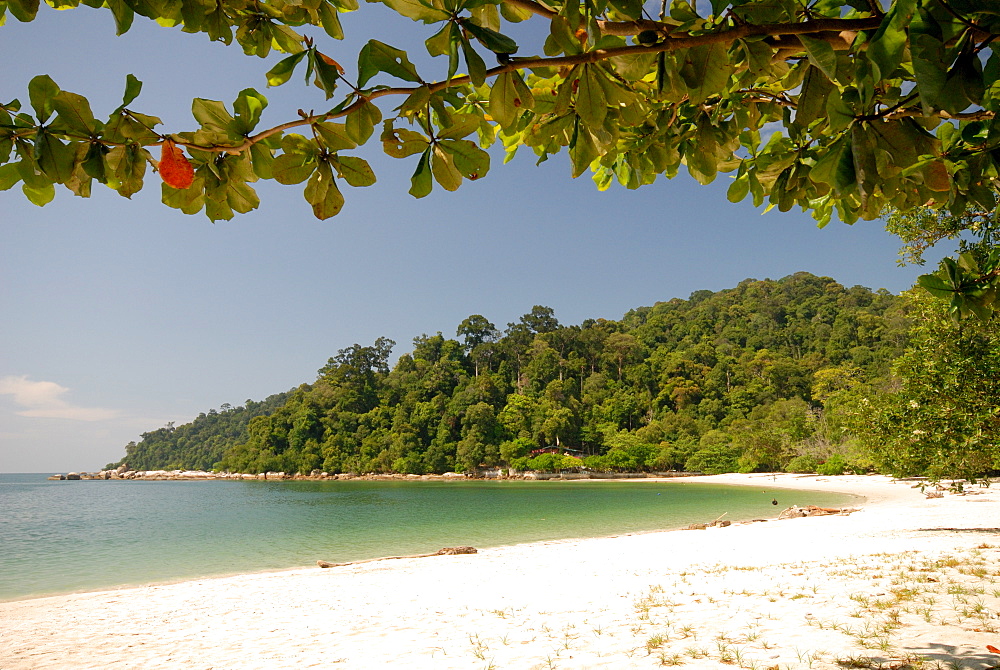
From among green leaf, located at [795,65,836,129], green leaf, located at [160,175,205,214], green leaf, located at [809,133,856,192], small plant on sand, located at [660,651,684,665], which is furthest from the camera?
small plant on sand, located at [660,651,684,665]

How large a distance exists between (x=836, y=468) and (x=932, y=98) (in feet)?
128

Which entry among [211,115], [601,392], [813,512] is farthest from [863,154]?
[601,392]

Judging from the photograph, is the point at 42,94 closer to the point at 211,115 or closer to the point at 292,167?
the point at 211,115

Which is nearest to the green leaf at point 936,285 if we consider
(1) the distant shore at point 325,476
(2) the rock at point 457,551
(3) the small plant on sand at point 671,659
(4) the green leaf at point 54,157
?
(4) the green leaf at point 54,157

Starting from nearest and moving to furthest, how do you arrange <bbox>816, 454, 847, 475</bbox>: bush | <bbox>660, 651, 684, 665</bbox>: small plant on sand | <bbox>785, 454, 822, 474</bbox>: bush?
<bbox>660, 651, 684, 665</bbox>: small plant on sand → <bbox>816, 454, 847, 475</bbox>: bush → <bbox>785, 454, 822, 474</bbox>: bush

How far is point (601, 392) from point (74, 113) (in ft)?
204

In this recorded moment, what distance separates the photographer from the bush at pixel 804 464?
118ft

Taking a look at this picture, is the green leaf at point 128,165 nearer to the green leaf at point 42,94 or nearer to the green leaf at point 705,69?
the green leaf at point 42,94

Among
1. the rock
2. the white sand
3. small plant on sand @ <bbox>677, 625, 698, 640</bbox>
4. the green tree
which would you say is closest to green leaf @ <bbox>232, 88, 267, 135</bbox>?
the white sand

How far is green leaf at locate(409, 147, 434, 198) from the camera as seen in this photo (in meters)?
0.96

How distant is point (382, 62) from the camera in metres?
0.83

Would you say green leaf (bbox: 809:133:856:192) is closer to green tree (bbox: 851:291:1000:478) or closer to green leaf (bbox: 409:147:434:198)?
green leaf (bbox: 409:147:434:198)

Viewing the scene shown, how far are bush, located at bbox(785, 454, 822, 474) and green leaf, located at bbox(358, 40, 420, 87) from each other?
1647 inches

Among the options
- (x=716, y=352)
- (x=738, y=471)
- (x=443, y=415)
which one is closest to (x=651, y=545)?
(x=738, y=471)
